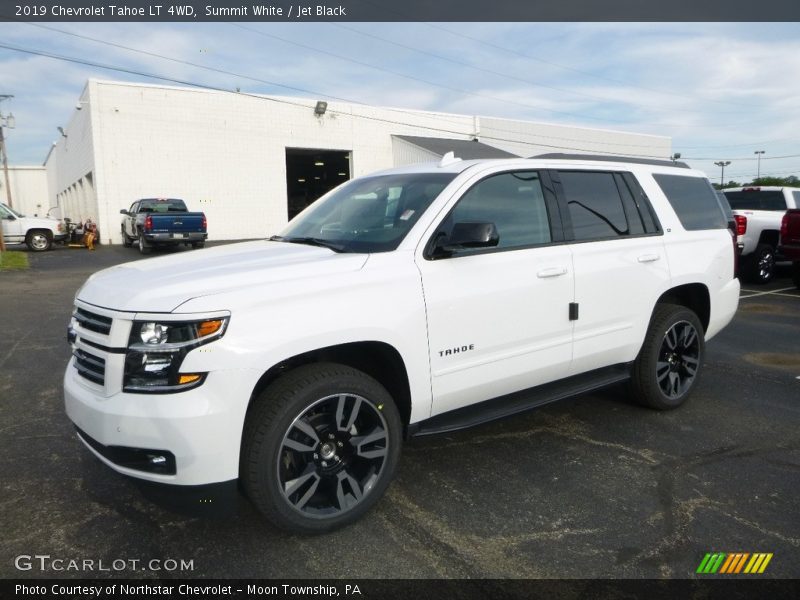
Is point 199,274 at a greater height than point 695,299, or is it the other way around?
point 199,274

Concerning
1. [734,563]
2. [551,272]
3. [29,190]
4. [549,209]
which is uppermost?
[29,190]

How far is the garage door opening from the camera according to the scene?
110 ft

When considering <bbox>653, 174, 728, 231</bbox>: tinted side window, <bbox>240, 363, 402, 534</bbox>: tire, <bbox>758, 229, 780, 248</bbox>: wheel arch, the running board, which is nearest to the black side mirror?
<bbox>240, 363, 402, 534</bbox>: tire

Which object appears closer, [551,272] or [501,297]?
[501,297]

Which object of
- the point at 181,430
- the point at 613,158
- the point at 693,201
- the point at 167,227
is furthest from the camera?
the point at 167,227

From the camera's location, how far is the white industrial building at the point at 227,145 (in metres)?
25.5

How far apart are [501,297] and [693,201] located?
2.52m

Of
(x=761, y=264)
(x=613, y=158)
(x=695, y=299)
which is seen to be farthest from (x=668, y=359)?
(x=761, y=264)

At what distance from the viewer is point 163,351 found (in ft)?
8.12

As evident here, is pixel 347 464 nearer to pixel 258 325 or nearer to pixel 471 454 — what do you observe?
pixel 258 325

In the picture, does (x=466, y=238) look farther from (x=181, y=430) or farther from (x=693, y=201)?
(x=693, y=201)

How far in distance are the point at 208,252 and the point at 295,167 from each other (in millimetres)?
36983

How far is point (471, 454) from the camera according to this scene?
3865mm

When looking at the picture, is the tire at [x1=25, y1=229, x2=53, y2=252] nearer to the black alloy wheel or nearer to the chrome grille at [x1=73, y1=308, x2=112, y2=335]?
the chrome grille at [x1=73, y1=308, x2=112, y2=335]
